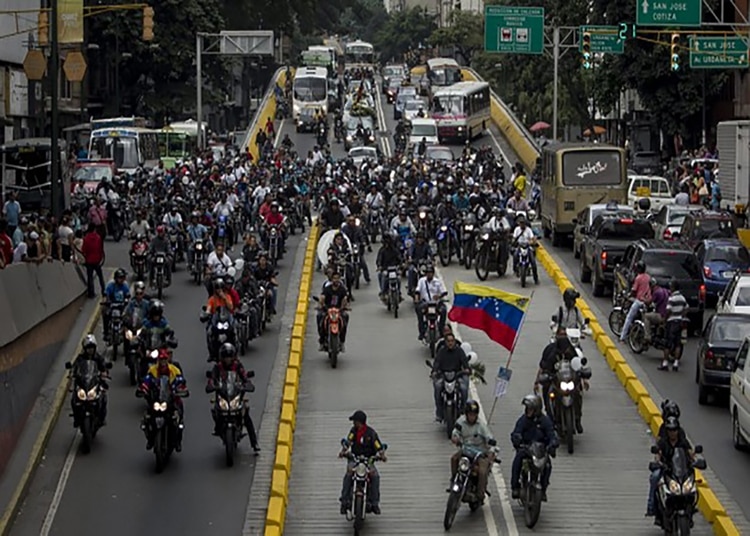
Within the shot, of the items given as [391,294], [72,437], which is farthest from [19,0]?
[72,437]

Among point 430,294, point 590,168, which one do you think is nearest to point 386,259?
point 430,294

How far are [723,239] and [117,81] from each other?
49.5 metres

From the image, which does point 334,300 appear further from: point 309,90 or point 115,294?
point 309,90

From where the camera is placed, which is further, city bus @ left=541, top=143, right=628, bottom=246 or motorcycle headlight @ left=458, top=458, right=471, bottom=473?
city bus @ left=541, top=143, right=628, bottom=246

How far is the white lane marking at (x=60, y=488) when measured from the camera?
18422mm

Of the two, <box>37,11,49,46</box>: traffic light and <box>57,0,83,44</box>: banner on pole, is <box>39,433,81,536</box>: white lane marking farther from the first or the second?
<box>57,0,83,44</box>: banner on pole

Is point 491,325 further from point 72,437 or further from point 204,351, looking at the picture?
point 204,351

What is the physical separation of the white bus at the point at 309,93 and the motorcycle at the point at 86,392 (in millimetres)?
61591

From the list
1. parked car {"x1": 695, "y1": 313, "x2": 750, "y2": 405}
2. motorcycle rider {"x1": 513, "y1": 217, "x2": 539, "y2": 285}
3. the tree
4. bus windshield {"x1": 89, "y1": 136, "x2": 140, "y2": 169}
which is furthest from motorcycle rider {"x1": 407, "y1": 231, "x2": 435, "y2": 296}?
the tree

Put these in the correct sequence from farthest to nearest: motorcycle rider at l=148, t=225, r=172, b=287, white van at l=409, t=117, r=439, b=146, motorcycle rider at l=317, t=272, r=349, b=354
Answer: white van at l=409, t=117, r=439, b=146, motorcycle rider at l=148, t=225, r=172, b=287, motorcycle rider at l=317, t=272, r=349, b=354

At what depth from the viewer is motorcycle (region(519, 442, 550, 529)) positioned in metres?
17.6

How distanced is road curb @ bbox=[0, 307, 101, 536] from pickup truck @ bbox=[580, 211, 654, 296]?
11.7 meters

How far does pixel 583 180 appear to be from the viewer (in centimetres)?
4159

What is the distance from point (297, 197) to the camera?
45.1 metres
